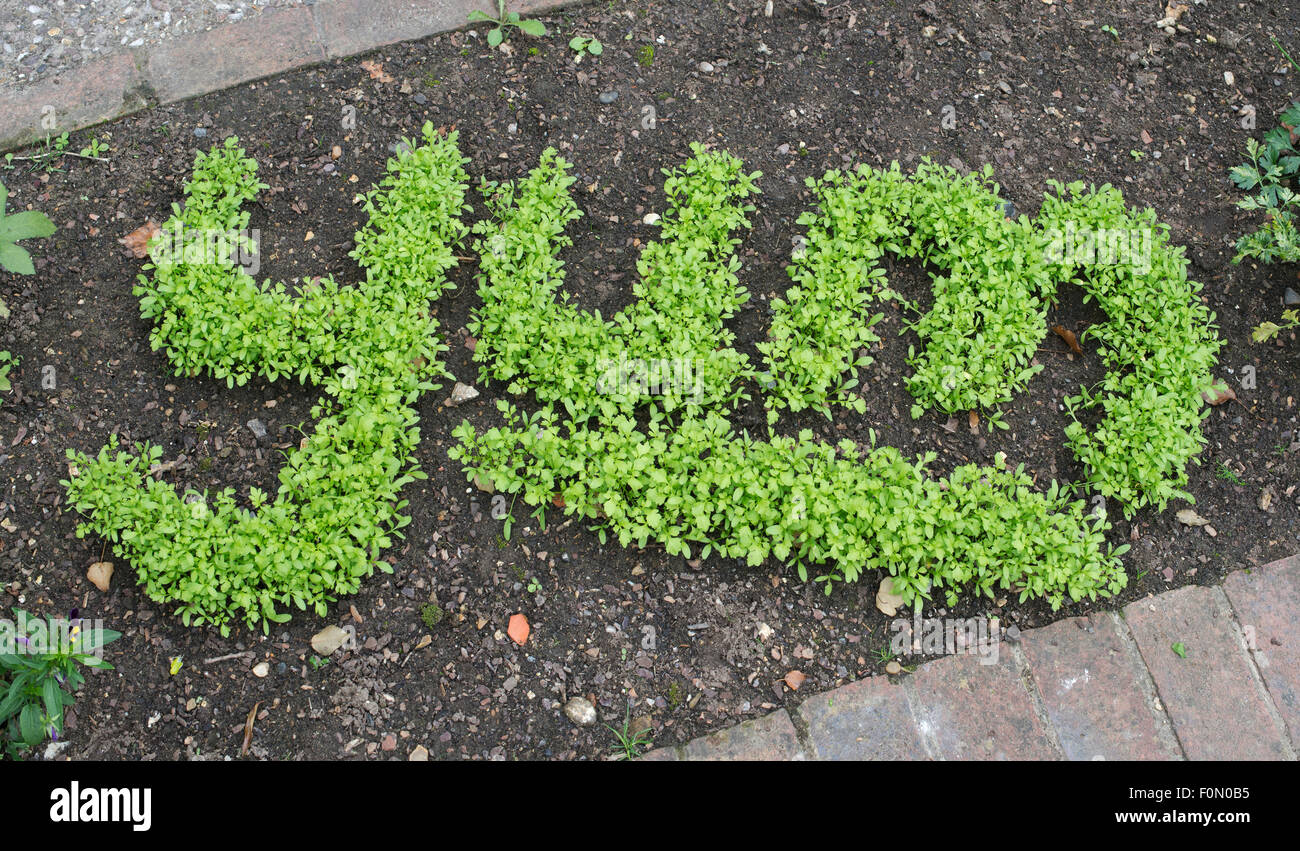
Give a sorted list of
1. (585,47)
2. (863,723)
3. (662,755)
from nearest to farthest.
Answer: (662,755) < (863,723) < (585,47)

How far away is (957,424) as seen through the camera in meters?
4.10

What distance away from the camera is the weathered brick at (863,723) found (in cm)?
346

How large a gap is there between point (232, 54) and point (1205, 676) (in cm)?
543

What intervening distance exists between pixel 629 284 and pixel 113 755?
283cm

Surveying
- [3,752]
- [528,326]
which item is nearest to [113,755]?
[3,752]

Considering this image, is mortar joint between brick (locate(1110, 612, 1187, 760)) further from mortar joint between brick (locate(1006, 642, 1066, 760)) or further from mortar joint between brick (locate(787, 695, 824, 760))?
mortar joint between brick (locate(787, 695, 824, 760))

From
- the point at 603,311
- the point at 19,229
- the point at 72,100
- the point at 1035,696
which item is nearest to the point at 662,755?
the point at 1035,696

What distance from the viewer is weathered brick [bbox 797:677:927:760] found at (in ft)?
11.4

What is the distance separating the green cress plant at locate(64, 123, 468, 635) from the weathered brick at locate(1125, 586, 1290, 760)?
314cm

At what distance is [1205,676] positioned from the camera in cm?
370

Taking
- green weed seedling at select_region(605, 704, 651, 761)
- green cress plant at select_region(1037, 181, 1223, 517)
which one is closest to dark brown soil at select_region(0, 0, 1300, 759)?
green weed seedling at select_region(605, 704, 651, 761)

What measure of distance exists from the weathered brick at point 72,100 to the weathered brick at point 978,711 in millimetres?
4653

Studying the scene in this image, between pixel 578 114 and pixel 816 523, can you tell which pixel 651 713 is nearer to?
pixel 816 523

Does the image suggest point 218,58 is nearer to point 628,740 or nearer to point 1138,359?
point 628,740
